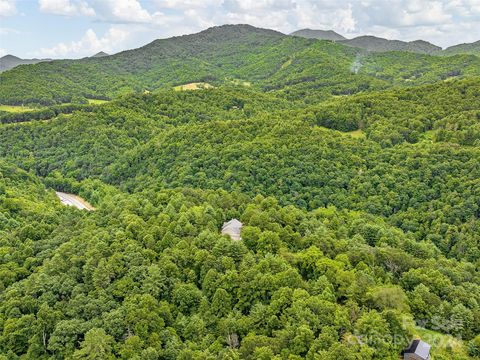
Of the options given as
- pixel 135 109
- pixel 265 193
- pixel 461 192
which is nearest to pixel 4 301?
pixel 265 193

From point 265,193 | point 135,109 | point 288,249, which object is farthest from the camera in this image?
point 135,109

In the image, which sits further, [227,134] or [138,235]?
[227,134]

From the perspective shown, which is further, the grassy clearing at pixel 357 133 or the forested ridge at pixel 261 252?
the grassy clearing at pixel 357 133

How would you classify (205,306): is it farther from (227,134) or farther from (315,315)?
(227,134)

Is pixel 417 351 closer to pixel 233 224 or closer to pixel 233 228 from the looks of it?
pixel 233 228

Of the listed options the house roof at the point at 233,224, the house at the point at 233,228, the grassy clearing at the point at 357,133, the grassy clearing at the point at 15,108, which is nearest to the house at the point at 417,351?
the house at the point at 233,228

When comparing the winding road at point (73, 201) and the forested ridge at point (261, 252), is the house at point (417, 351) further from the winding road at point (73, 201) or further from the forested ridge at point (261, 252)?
the winding road at point (73, 201)

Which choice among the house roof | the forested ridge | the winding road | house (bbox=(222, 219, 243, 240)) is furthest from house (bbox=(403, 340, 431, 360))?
the winding road
